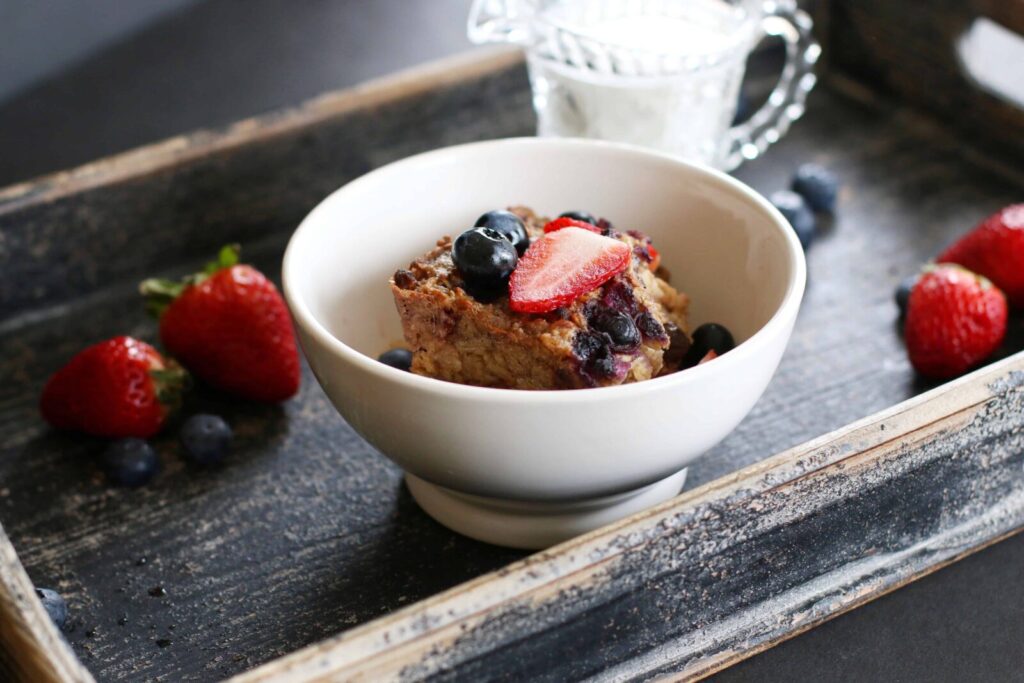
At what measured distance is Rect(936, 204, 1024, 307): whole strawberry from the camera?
1.26 metres

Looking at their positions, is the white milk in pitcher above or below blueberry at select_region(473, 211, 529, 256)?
below

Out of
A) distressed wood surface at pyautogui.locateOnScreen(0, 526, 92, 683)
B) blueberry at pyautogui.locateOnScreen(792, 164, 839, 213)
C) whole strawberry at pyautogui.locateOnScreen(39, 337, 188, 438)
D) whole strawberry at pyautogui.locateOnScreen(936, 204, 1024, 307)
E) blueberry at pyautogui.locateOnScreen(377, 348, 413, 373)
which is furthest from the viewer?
blueberry at pyautogui.locateOnScreen(792, 164, 839, 213)

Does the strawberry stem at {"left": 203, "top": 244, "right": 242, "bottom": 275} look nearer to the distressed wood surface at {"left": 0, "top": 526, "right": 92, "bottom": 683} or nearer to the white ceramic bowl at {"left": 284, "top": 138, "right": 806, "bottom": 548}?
the white ceramic bowl at {"left": 284, "top": 138, "right": 806, "bottom": 548}

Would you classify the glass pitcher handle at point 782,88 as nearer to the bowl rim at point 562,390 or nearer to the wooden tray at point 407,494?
the wooden tray at point 407,494

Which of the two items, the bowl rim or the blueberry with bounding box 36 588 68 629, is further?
the blueberry with bounding box 36 588 68 629

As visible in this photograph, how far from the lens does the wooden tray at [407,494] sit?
31.7 inches

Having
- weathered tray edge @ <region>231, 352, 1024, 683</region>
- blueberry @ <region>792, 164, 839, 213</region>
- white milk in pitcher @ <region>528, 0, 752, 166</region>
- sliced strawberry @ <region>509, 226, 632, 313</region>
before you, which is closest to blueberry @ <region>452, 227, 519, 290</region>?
sliced strawberry @ <region>509, 226, 632, 313</region>

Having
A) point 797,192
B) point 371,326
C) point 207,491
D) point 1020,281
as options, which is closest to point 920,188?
point 797,192

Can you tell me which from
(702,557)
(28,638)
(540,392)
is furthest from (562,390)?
(28,638)

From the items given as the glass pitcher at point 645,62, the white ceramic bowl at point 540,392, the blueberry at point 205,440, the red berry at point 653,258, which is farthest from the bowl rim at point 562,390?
the glass pitcher at point 645,62

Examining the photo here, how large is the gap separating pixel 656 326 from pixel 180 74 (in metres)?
1.44

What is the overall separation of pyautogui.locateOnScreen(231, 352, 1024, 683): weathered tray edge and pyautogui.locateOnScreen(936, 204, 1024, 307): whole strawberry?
34cm

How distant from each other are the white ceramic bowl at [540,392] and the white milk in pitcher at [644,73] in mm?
300

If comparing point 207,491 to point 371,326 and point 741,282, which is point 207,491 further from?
point 741,282
